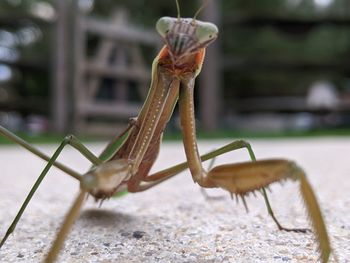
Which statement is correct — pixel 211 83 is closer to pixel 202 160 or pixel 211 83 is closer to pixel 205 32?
pixel 202 160

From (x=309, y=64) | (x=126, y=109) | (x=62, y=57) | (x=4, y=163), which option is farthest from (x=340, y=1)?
(x=4, y=163)

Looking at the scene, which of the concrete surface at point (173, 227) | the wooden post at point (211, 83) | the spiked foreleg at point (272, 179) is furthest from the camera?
the wooden post at point (211, 83)

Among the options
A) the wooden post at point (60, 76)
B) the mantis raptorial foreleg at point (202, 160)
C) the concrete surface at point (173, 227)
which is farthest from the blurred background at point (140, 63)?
the mantis raptorial foreleg at point (202, 160)

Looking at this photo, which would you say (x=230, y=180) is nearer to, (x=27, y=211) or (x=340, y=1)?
(x=27, y=211)

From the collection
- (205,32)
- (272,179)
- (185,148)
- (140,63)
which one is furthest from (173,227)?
(140,63)

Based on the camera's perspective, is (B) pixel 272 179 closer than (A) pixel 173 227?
Yes

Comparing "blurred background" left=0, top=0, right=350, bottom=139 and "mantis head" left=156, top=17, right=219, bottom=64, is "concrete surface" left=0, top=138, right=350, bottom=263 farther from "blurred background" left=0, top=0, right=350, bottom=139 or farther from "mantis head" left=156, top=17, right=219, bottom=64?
"blurred background" left=0, top=0, right=350, bottom=139

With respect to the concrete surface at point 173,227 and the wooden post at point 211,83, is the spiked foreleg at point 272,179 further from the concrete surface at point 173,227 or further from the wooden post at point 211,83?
the wooden post at point 211,83
